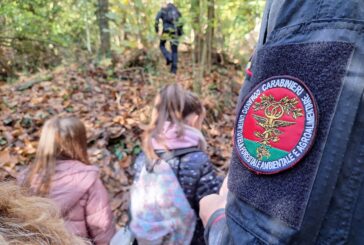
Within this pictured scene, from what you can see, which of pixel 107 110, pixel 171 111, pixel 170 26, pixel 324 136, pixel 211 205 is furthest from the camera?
pixel 170 26

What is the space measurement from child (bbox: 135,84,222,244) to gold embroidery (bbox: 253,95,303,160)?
1466mm

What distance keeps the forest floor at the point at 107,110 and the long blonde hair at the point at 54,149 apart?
0.87m

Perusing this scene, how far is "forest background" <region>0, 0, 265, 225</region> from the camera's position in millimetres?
3998

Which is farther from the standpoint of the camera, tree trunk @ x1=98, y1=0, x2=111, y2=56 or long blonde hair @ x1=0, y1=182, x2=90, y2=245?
tree trunk @ x1=98, y1=0, x2=111, y2=56

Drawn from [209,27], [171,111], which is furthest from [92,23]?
[171,111]

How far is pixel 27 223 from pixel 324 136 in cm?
73

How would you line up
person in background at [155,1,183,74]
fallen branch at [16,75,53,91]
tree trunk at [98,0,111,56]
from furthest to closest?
tree trunk at [98,0,111,56] < fallen branch at [16,75,53,91] < person in background at [155,1,183,74]

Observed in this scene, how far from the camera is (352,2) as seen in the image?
26.2 inches

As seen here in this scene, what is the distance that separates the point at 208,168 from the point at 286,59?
1642 millimetres

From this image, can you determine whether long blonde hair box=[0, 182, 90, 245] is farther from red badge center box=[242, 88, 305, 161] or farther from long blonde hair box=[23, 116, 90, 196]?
long blonde hair box=[23, 116, 90, 196]

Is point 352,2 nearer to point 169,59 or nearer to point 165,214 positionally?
point 165,214

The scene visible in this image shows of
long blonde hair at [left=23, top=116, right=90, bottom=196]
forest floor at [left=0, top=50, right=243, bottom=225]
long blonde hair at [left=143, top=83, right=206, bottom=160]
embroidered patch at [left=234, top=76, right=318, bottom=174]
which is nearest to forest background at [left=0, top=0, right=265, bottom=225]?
forest floor at [left=0, top=50, right=243, bottom=225]

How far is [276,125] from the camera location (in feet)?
2.47

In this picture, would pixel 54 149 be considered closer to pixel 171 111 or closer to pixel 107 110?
pixel 171 111
